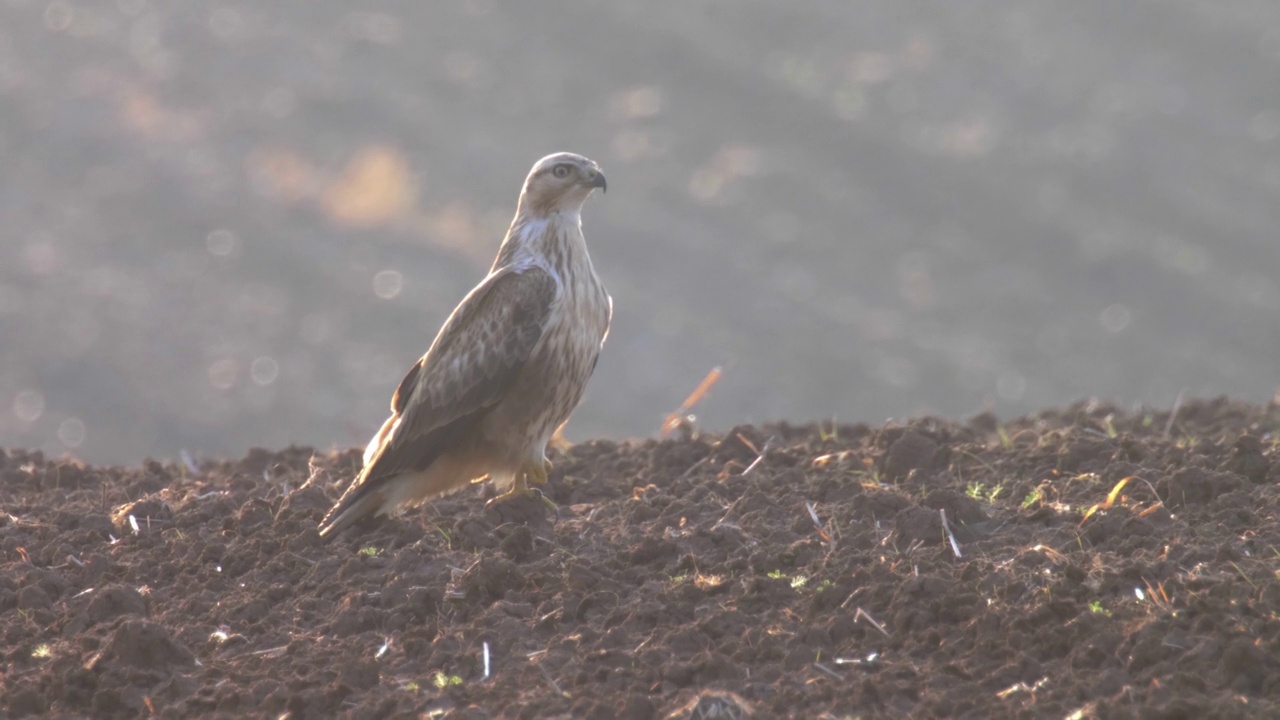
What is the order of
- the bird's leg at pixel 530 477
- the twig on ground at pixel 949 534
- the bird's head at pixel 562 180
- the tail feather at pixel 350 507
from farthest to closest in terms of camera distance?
the bird's head at pixel 562 180 → the bird's leg at pixel 530 477 → the tail feather at pixel 350 507 → the twig on ground at pixel 949 534

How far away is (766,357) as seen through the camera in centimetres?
1795

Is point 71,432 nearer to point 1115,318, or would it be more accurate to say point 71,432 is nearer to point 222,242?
point 222,242

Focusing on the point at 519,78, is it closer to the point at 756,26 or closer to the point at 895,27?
the point at 756,26

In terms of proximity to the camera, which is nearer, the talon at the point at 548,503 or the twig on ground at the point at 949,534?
the twig on ground at the point at 949,534

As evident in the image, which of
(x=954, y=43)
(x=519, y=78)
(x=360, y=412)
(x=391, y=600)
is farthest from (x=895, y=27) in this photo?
(x=391, y=600)

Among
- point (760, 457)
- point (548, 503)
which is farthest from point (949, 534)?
point (548, 503)

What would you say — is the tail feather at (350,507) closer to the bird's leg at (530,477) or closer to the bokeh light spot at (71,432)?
the bird's leg at (530,477)

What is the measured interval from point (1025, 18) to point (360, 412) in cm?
1227

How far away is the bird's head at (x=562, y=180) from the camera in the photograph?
7.64m

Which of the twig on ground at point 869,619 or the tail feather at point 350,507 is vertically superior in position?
the tail feather at point 350,507

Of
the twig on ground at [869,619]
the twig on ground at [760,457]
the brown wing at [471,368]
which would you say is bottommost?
the twig on ground at [869,619]

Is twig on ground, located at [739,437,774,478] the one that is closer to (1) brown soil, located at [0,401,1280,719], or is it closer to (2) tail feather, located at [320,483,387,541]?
(1) brown soil, located at [0,401,1280,719]

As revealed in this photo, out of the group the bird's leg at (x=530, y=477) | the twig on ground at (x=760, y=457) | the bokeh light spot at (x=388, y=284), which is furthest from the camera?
the bokeh light spot at (x=388, y=284)

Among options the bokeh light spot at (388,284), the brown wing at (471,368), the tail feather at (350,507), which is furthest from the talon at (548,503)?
the bokeh light spot at (388,284)
